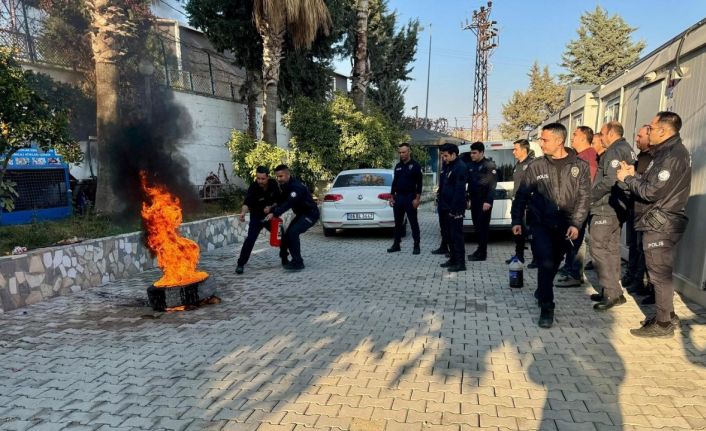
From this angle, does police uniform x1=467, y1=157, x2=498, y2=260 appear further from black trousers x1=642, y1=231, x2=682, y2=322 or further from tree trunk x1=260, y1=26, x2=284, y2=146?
tree trunk x1=260, y1=26, x2=284, y2=146

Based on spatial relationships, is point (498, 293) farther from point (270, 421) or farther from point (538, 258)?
point (270, 421)

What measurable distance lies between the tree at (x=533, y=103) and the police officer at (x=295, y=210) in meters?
41.0

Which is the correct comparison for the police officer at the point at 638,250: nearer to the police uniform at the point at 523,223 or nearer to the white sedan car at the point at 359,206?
the police uniform at the point at 523,223

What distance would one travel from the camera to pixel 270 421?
2760 millimetres

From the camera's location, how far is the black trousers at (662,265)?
3.80 meters

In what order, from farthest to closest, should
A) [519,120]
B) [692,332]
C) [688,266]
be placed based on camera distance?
[519,120] → [688,266] → [692,332]

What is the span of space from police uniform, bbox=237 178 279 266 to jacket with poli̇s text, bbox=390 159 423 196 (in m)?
2.44

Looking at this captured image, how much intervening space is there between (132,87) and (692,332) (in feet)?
34.1

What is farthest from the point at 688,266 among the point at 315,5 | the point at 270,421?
the point at 315,5

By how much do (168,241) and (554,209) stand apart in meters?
4.58

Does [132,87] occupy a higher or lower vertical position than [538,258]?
higher

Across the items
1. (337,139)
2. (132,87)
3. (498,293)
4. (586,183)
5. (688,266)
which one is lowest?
(498,293)

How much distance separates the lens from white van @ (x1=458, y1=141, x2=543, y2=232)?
327 inches

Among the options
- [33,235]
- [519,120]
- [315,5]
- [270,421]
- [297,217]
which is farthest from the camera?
[519,120]
